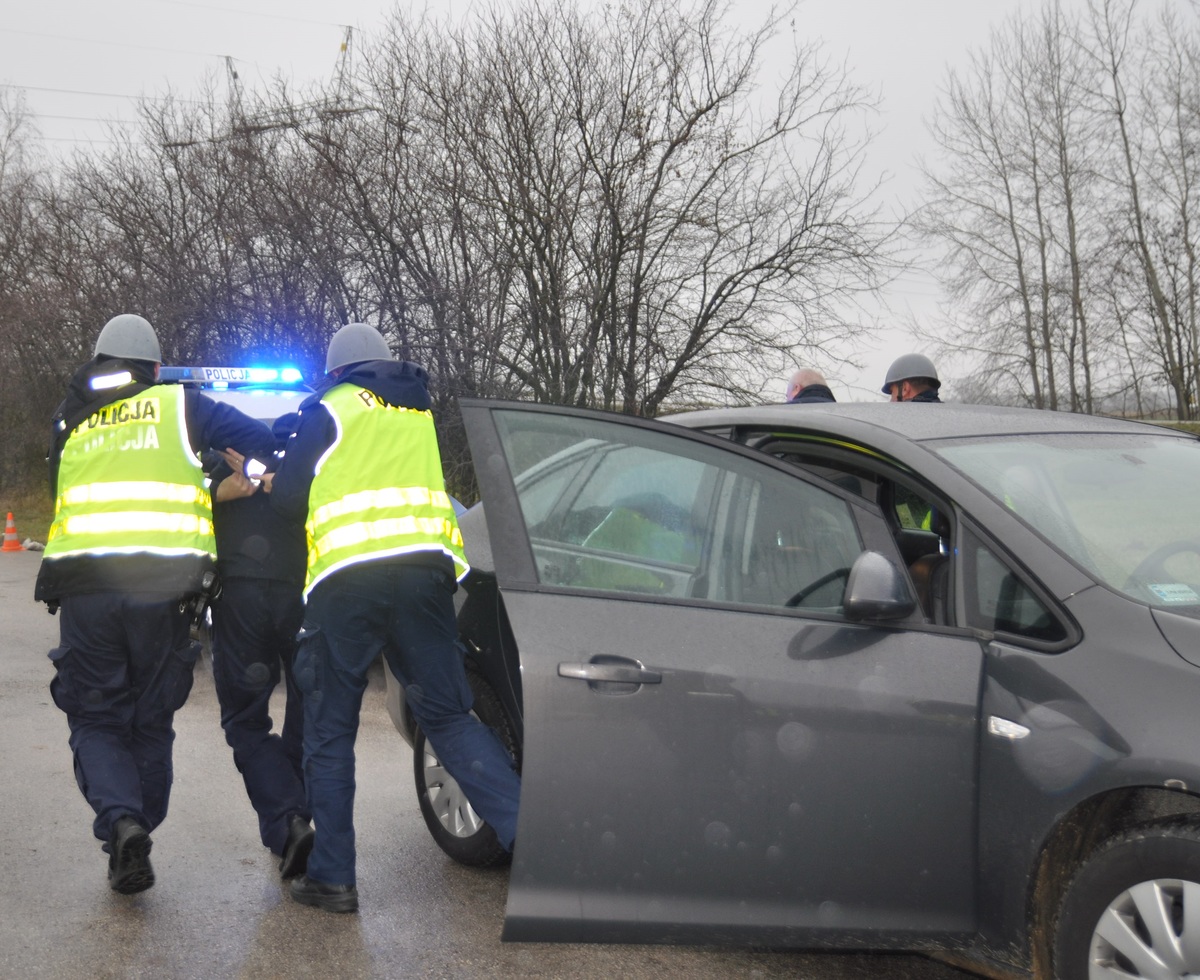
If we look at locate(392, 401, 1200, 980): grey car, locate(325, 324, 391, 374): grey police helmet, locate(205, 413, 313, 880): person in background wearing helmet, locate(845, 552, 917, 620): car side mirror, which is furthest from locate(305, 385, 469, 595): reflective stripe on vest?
locate(845, 552, 917, 620): car side mirror

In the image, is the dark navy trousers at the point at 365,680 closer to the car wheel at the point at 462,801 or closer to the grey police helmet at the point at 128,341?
the car wheel at the point at 462,801


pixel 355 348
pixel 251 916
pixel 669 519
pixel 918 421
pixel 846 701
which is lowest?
pixel 251 916

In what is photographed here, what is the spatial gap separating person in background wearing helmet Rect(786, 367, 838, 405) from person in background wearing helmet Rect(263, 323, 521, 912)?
3276mm

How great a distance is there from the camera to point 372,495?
Result: 4.02 metres

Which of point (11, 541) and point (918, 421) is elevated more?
point (918, 421)

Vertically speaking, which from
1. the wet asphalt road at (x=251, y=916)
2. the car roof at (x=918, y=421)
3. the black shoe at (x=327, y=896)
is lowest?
the wet asphalt road at (x=251, y=916)

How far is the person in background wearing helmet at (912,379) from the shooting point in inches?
246

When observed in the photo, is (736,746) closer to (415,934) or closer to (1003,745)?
(1003,745)

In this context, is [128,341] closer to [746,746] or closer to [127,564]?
A: [127,564]

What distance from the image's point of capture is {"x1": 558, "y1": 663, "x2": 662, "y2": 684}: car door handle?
3.10m

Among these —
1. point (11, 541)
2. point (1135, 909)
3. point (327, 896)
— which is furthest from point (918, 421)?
point (11, 541)

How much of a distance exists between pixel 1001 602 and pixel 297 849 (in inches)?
103

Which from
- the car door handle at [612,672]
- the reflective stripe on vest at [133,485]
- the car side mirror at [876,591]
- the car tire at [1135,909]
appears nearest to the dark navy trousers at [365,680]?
the reflective stripe on vest at [133,485]

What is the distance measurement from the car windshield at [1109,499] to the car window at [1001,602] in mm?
143
